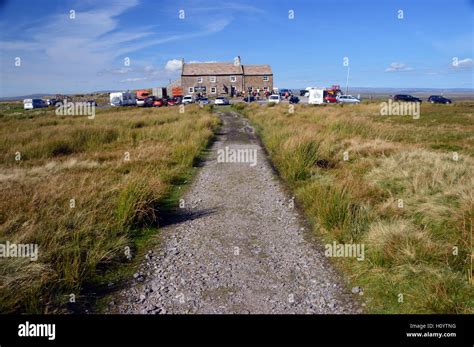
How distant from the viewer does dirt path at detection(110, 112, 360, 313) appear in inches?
144

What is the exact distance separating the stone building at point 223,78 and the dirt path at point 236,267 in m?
69.1

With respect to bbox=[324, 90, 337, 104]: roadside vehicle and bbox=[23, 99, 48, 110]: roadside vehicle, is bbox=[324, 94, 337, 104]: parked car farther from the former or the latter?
bbox=[23, 99, 48, 110]: roadside vehicle

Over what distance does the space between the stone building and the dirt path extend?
6914 cm

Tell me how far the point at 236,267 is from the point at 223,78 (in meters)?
73.3

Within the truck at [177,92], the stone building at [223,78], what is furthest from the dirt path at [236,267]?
the stone building at [223,78]

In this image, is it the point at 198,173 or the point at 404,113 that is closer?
the point at 198,173

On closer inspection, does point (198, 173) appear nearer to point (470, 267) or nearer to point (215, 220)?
point (215, 220)

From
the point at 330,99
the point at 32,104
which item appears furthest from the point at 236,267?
the point at 32,104

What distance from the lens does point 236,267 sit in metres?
4.52

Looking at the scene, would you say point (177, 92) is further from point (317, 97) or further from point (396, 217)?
point (396, 217)

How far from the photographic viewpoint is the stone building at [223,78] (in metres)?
73.9
